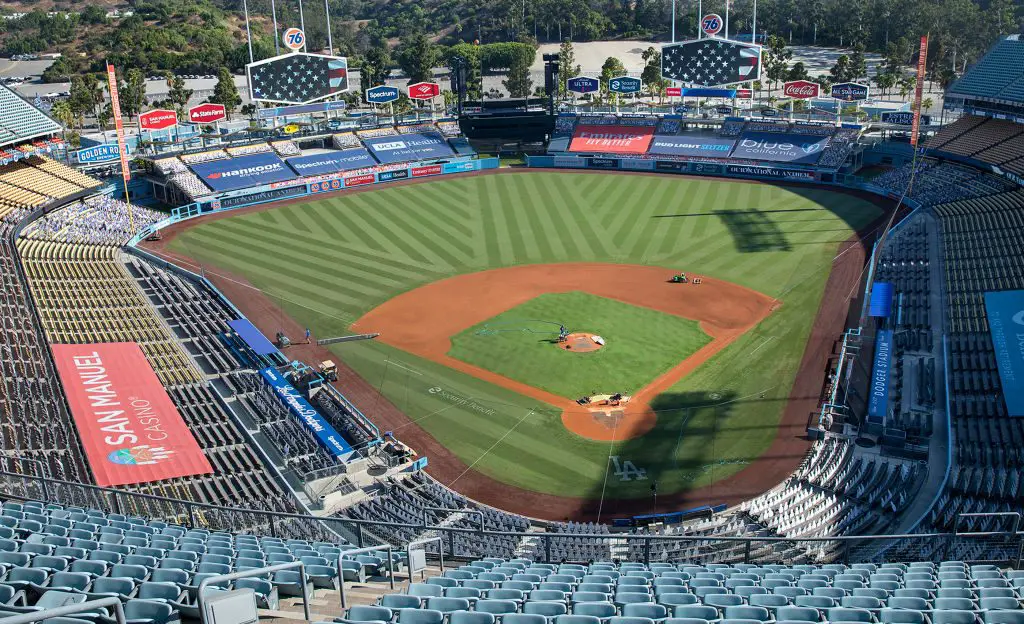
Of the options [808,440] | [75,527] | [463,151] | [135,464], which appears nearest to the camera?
[75,527]

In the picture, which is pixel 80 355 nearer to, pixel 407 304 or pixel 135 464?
pixel 135 464

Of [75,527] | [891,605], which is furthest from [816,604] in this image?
[75,527]

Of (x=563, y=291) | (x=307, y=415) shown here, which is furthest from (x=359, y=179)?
(x=307, y=415)

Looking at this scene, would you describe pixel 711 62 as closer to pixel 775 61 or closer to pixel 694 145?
pixel 694 145

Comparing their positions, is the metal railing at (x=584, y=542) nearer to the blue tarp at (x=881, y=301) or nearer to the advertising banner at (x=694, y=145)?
the blue tarp at (x=881, y=301)

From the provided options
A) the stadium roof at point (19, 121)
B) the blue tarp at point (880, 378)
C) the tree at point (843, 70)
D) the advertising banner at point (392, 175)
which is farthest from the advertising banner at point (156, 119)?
the tree at point (843, 70)

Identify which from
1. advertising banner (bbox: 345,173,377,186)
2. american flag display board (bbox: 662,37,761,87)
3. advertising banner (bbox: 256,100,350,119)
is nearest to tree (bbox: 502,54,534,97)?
advertising banner (bbox: 256,100,350,119)

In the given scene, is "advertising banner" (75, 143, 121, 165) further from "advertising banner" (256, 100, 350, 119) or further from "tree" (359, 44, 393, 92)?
"tree" (359, 44, 393, 92)
